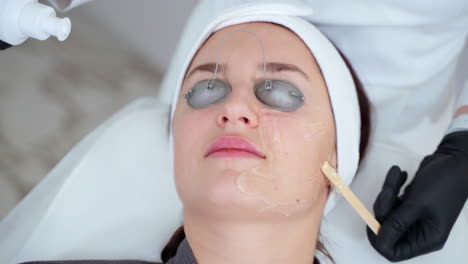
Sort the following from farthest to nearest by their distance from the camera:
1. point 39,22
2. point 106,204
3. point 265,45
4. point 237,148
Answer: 1. point 106,204
2. point 265,45
3. point 237,148
4. point 39,22

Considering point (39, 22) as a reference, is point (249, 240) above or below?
below

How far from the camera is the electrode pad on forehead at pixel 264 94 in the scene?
109cm

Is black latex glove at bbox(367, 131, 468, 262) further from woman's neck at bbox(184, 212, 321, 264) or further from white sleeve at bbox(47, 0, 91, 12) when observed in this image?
white sleeve at bbox(47, 0, 91, 12)

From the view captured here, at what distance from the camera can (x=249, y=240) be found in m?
1.04

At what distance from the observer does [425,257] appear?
1.30m

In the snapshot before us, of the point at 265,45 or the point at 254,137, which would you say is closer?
the point at 254,137

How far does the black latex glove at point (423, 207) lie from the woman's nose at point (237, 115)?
1.42 feet

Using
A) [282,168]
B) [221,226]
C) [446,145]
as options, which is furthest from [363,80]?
[221,226]

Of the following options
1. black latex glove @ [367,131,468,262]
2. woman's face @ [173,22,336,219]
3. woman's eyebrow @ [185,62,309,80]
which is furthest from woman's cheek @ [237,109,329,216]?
black latex glove @ [367,131,468,262]

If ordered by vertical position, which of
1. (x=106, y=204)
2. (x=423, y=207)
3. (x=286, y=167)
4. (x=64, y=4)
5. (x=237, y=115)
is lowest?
(x=423, y=207)

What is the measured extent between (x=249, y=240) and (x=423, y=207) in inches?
19.0

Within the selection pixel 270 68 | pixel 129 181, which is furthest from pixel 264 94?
pixel 129 181

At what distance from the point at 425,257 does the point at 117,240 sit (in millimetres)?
814

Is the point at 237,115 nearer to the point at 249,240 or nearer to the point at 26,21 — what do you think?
the point at 249,240
